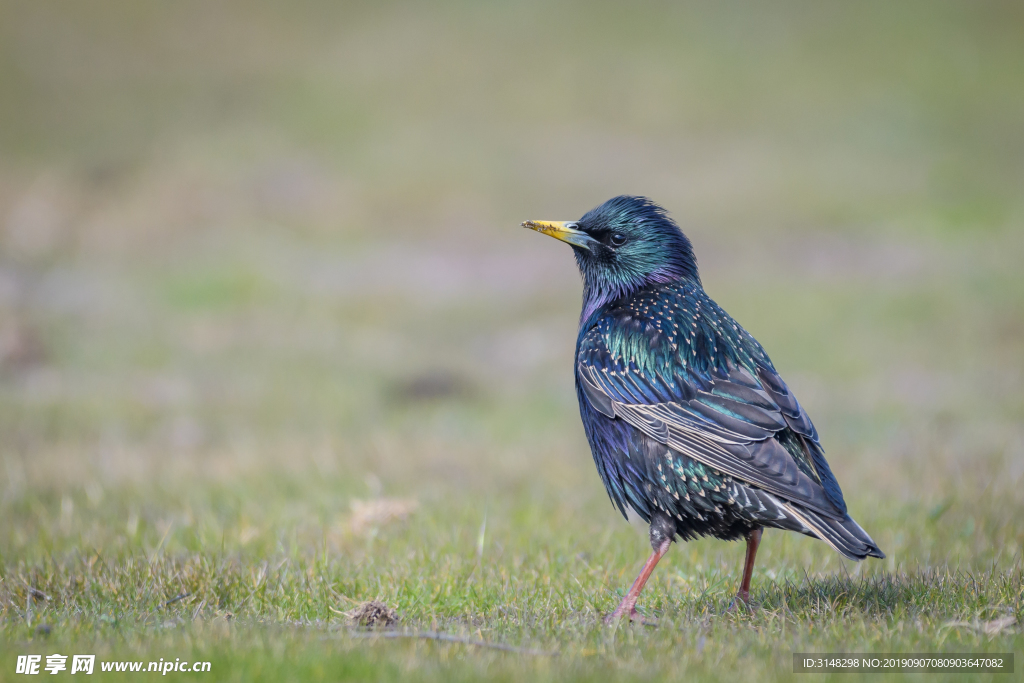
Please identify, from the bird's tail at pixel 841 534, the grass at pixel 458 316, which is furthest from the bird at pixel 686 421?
the grass at pixel 458 316

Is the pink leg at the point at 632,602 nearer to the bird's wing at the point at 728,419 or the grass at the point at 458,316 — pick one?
the grass at the point at 458,316

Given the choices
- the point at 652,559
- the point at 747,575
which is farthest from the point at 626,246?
the point at 747,575

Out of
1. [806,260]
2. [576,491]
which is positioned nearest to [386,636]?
[576,491]

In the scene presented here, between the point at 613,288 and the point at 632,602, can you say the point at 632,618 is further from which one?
the point at 613,288

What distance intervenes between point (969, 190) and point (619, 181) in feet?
24.9

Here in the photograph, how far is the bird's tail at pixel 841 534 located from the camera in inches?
146

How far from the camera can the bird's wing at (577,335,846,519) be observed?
4004 millimetres

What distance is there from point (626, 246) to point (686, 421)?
1.23m

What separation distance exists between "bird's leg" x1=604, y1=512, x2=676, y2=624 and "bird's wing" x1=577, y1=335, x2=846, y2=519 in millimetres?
424

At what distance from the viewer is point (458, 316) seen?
1509 centimetres

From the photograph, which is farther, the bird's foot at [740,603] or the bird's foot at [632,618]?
the bird's foot at [740,603]

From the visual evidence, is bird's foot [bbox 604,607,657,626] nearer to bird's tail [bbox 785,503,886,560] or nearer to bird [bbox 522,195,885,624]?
bird [bbox 522,195,885,624]

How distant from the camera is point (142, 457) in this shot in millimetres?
8234

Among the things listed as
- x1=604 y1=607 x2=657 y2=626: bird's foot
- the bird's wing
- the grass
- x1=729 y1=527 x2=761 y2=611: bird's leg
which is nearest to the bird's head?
the bird's wing
